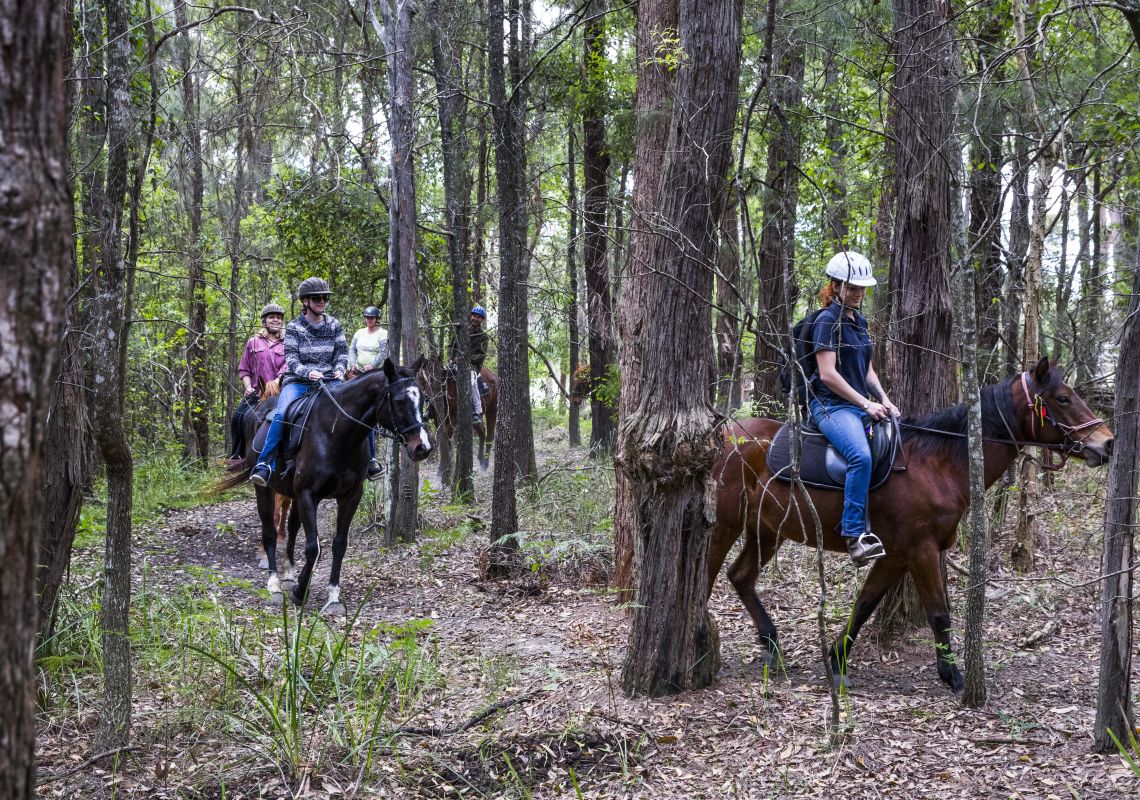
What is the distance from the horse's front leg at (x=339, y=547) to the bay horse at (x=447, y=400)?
7.71 ft

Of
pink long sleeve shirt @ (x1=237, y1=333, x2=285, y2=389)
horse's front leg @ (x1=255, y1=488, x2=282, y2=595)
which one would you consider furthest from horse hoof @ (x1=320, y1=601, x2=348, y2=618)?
pink long sleeve shirt @ (x1=237, y1=333, x2=285, y2=389)

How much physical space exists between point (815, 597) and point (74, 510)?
19.2 feet

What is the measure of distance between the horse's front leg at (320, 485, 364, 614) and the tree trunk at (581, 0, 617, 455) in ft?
14.4

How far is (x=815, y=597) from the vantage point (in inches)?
314

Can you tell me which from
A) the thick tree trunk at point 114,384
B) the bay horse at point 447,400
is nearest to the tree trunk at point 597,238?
the bay horse at point 447,400

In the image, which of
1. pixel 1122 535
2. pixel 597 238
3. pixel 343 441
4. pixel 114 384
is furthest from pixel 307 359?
pixel 1122 535

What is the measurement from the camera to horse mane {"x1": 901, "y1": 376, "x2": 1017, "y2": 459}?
6008 mm

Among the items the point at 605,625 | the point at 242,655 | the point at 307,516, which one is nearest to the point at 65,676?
the point at 242,655

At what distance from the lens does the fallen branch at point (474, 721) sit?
487cm

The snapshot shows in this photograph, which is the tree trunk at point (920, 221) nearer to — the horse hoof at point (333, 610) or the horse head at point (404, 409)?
the horse head at point (404, 409)

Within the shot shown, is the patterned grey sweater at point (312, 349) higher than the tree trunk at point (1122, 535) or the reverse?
higher

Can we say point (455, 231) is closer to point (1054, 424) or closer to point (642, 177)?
point (642, 177)

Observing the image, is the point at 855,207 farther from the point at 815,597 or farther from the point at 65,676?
the point at 65,676

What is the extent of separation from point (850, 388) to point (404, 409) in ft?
13.1
